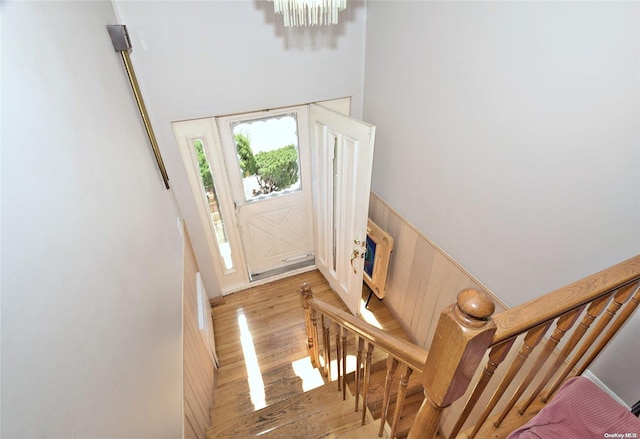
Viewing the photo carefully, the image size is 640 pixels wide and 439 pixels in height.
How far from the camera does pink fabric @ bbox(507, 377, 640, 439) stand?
95 centimetres

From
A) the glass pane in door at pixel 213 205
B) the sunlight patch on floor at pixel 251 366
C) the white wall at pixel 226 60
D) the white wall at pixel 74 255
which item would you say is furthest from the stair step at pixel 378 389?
the white wall at pixel 226 60

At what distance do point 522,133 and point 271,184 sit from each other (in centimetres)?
220

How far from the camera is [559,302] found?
2.61 feet

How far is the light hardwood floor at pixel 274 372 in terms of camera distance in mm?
1964

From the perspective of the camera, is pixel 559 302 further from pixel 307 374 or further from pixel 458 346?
pixel 307 374

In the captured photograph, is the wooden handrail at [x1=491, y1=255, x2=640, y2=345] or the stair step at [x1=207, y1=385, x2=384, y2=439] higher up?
the wooden handrail at [x1=491, y1=255, x2=640, y2=345]

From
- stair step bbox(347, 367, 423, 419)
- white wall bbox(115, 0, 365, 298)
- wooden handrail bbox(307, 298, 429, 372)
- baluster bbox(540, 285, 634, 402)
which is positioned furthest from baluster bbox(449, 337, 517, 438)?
white wall bbox(115, 0, 365, 298)

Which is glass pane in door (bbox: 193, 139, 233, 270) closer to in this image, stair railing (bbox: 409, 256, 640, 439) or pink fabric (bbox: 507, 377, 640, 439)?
stair railing (bbox: 409, 256, 640, 439)

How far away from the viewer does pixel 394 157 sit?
2592mm

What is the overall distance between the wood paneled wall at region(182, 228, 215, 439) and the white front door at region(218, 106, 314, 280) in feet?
3.12

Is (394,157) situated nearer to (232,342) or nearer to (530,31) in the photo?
(530,31)

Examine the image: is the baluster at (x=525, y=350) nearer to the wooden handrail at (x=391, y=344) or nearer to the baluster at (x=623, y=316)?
the wooden handrail at (x=391, y=344)

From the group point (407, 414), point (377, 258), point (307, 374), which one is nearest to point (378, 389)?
point (407, 414)

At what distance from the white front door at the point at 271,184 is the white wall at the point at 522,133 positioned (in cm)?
103
